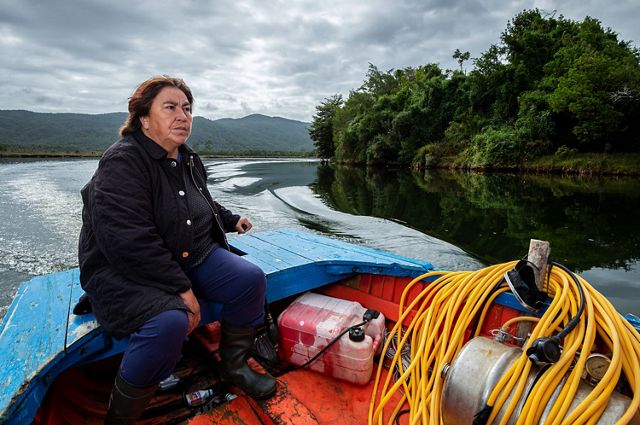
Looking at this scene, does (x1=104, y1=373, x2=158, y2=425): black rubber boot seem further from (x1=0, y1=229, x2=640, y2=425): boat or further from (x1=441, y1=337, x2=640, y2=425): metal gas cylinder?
(x1=441, y1=337, x2=640, y2=425): metal gas cylinder

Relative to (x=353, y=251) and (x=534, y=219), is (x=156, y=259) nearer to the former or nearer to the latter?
(x=353, y=251)

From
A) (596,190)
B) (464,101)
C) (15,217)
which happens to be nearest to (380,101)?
(464,101)

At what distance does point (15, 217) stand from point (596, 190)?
71.6 feet

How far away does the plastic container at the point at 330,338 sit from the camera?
239 centimetres

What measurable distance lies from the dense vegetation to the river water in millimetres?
8040

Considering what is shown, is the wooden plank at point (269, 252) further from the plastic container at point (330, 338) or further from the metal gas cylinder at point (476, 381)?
the metal gas cylinder at point (476, 381)

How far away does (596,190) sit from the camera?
16094 millimetres

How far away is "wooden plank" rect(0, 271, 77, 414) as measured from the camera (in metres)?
1.58

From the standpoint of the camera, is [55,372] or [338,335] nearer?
[55,372]

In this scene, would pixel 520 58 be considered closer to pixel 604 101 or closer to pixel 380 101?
pixel 604 101

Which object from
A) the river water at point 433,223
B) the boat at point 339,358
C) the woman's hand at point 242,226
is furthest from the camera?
the river water at point 433,223

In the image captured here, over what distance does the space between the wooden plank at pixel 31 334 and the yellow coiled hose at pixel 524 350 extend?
5.62 feet

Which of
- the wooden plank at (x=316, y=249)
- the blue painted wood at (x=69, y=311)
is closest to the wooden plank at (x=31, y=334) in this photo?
the blue painted wood at (x=69, y=311)

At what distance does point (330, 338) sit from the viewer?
243 cm
